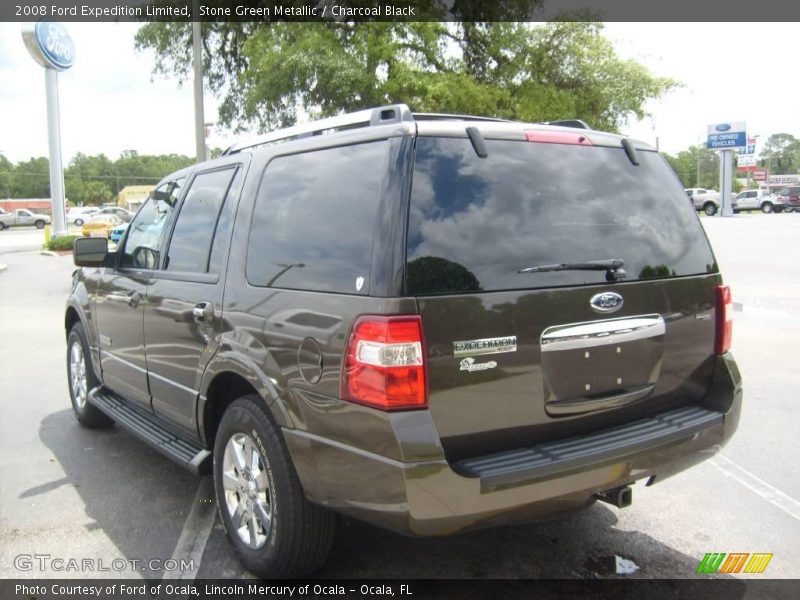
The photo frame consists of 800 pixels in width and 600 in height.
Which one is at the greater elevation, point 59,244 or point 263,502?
point 59,244

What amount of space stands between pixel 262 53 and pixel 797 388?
1652cm

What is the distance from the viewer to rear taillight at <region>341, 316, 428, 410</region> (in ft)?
8.14

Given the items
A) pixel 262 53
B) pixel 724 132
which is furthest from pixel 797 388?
pixel 724 132

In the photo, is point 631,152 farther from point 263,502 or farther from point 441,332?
point 263,502

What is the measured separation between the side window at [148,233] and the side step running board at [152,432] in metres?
0.98

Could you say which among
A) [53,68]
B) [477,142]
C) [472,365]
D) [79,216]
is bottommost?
[472,365]

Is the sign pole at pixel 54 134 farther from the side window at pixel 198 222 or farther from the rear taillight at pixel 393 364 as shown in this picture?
the rear taillight at pixel 393 364

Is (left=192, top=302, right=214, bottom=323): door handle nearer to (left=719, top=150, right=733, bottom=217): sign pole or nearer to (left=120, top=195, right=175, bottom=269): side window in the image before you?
(left=120, top=195, right=175, bottom=269): side window

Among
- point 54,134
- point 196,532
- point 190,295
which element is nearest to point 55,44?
point 54,134

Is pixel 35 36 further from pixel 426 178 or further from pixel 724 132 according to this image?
pixel 724 132

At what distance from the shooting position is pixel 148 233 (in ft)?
15.0

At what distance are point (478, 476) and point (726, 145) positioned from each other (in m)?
53.4

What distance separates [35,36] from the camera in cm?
2658

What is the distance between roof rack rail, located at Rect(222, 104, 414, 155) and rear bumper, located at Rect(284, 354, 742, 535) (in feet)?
4.01
